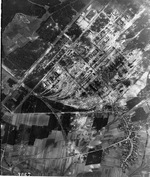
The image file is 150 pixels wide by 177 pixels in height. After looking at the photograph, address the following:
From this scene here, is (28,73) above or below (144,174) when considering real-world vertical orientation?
above

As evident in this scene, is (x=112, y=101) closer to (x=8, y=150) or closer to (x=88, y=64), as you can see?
(x=88, y=64)

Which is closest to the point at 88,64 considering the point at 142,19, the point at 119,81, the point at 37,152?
the point at 119,81

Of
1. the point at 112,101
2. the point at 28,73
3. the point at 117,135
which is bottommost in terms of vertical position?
the point at 117,135

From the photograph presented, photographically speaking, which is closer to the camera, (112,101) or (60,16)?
(60,16)

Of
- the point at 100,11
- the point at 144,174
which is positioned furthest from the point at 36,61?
the point at 144,174

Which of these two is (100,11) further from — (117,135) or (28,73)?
(117,135)

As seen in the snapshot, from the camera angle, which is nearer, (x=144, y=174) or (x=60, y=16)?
(x=60, y=16)
